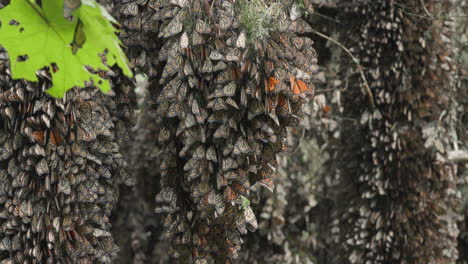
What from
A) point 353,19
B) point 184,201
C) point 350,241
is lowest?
point 350,241

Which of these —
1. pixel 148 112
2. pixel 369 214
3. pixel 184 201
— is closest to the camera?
pixel 184 201

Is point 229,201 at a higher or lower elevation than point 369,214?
higher

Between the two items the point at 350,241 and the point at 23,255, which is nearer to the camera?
the point at 23,255

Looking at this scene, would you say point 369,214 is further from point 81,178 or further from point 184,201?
point 81,178

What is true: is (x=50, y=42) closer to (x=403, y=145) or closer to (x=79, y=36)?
(x=79, y=36)

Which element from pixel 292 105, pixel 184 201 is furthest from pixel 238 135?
pixel 184 201

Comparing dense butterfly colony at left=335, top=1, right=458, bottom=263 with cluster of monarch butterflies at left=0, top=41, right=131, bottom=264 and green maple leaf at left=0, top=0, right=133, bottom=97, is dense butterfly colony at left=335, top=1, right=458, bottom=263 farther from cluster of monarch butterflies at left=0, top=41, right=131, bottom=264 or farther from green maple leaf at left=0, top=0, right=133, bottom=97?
green maple leaf at left=0, top=0, right=133, bottom=97

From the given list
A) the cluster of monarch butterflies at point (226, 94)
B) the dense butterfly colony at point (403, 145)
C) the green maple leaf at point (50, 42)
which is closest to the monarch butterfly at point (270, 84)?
the cluster of monarch butterflies at point (226, 94)

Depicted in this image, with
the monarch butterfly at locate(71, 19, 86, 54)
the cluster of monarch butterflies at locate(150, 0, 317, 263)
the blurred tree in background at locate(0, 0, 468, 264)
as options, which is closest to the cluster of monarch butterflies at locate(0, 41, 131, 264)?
the blurred tree in background at locate(0, 0, 468, 264)
